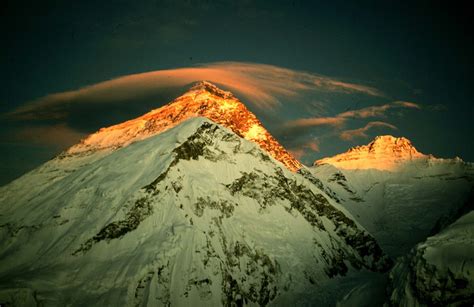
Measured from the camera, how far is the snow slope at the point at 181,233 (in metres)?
62.8

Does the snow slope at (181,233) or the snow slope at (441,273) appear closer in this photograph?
the snow slope at (441,273)

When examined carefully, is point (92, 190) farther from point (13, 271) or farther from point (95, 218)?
point (13, 271)

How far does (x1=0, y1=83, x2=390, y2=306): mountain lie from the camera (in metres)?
62.8

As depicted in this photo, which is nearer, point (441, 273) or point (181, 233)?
point (441, 273)

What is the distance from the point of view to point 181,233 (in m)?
70.2

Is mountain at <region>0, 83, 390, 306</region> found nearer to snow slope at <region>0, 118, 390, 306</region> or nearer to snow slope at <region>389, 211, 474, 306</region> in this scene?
snow slope at <region>0, 118, 390, 306</region>

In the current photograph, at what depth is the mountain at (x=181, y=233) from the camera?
62.8 m

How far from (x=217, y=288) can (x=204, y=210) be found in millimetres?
16775

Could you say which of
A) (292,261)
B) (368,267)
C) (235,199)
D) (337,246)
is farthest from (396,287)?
Result: (368,267)

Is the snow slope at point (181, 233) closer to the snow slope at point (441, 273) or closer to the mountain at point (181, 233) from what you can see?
the mountain at point (181, 233)

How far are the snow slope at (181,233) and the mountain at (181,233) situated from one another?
23 cm

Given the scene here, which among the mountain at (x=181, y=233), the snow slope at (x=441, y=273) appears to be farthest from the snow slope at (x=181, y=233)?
the snow slope at (x=441, y=273)

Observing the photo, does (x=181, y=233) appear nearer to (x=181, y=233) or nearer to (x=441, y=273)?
(x=181, y=233)

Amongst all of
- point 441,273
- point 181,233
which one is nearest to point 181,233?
point 181,233
